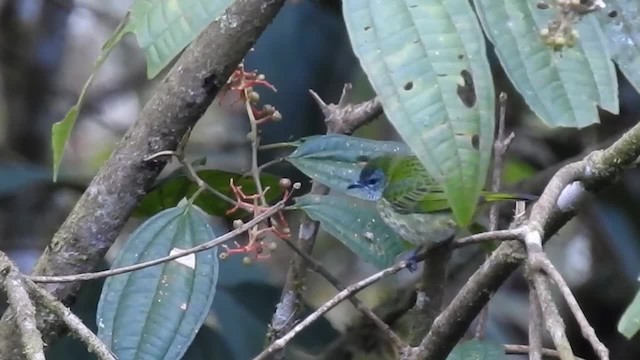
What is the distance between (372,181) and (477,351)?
30cm

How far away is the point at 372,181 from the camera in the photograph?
107 cm

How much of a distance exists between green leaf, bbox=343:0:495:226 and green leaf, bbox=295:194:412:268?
1.51 ft

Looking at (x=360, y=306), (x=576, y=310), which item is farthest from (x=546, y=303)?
(x=360, y=306)

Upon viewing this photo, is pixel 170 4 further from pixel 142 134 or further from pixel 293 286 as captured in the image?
pixel 293 286

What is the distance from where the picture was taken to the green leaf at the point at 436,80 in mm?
490

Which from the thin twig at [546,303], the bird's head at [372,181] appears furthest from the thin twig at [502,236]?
the bird's head at [372,181]

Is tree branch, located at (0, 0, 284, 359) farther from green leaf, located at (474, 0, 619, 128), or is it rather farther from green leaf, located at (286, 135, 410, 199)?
green leaf, located at (474, 0, 619, 128)

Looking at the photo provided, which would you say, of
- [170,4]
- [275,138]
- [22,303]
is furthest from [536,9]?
[275,138]

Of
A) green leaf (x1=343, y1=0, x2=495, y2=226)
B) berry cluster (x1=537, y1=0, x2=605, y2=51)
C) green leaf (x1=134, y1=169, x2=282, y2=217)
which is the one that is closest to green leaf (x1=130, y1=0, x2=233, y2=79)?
green leaf (x1=343, y1=0, x2=495, y2=226)

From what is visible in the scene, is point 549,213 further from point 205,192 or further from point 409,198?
point 205,192

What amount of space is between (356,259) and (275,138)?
79cm

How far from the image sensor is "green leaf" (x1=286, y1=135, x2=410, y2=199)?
1.01 meters

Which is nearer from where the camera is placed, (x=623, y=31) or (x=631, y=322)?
(x=631, y=322)

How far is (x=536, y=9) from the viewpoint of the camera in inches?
22.6
